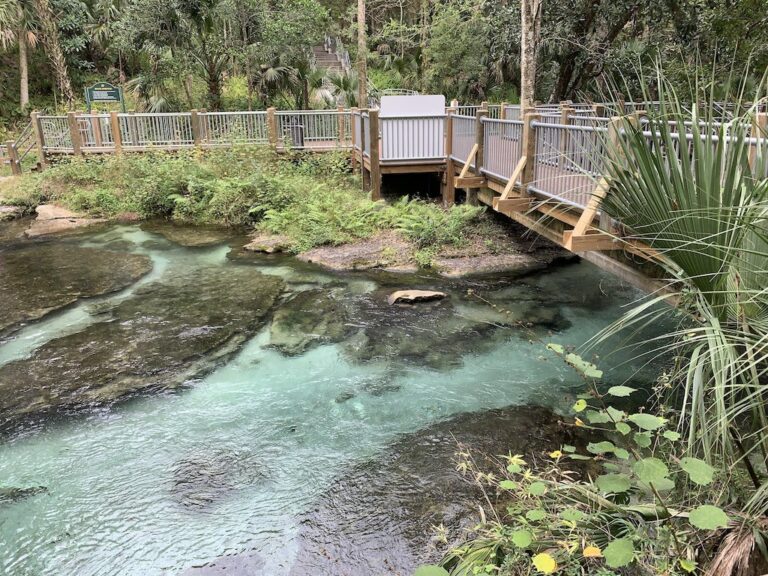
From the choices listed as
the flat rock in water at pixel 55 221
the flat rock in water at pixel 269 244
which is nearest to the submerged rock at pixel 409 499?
the flat rock in water at pixel 269 244

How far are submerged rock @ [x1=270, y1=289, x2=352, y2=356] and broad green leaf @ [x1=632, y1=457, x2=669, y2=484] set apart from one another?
4.95 metres

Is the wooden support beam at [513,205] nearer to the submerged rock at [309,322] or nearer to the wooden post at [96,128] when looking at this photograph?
the submerged rock at [309,322]

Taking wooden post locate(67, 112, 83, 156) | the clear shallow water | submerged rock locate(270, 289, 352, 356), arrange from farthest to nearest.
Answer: wooden post locate(67, 112, 83, 156) → submerged rock locate(270, 289, 352, 356) → the clear shallow water

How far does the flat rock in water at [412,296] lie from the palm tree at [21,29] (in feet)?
66.1

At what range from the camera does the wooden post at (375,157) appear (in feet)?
39.3

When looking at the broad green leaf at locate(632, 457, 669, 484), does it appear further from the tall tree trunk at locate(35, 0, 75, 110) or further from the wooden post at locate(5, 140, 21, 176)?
the tall tree trunk at locate(35, 0, 75, 110)

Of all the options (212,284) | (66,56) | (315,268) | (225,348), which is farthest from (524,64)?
(66,56)

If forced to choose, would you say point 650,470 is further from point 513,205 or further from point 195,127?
point 195,127

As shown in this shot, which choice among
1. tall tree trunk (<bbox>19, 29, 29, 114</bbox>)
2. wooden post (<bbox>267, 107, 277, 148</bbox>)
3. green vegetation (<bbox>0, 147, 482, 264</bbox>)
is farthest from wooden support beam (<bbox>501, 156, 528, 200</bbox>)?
tall tree trunk (<bbox>19, 29, 29, 114</bbox>)

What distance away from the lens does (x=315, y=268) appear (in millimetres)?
10383

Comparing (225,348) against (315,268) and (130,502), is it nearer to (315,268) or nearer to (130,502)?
(130,502)

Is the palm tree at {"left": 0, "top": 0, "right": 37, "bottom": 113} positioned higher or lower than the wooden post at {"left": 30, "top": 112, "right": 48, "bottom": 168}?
higher

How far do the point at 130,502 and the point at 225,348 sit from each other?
283cm

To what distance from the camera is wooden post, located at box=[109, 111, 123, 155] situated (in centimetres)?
Answer: 1587
